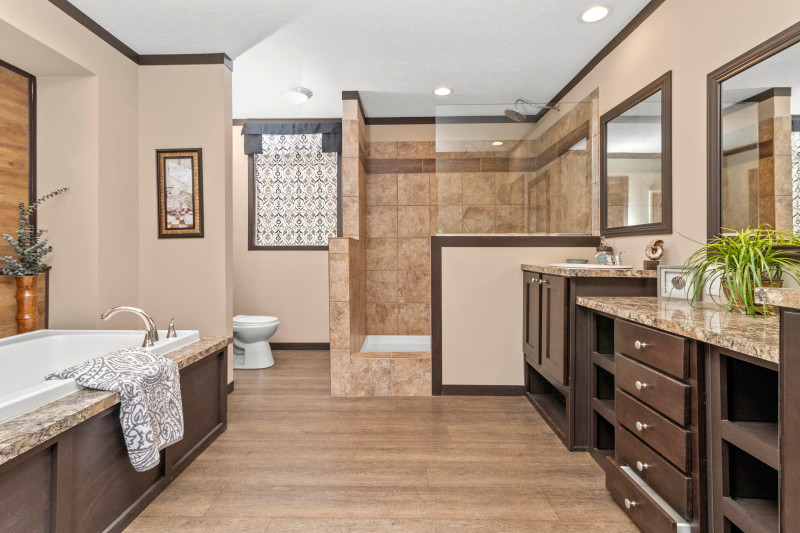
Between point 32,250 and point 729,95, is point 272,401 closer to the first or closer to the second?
point 32,250

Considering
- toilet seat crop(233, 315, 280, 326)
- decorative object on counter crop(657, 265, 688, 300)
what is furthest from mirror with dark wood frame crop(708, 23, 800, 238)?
toilet seat crop(233, 315, 280, 326)

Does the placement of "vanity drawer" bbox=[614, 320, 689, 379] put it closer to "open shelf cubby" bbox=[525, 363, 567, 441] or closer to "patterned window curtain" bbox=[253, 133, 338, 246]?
"open shelf cubby" bbox=[525, 363, 567, 441]

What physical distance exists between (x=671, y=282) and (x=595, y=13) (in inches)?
64.6

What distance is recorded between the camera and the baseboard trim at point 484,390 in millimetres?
3223

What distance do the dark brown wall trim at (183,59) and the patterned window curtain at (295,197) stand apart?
5.26ft

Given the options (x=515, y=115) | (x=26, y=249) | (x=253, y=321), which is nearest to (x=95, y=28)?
(x=26, y=249)

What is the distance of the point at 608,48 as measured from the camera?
9.76 feet

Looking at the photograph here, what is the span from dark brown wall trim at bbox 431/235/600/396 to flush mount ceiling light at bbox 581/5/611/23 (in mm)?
1367

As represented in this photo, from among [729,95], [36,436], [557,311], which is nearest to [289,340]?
[557,311]

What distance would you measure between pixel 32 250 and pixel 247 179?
2.42m

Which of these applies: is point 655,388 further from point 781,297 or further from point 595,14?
point 595,14

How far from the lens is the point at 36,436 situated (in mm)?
1240

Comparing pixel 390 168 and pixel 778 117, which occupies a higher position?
pixel 390 168

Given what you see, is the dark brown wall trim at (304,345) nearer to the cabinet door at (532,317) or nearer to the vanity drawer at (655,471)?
the cabinet door at (532,317)
